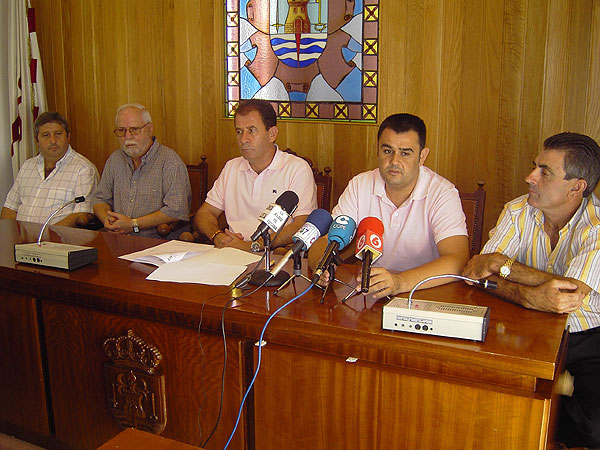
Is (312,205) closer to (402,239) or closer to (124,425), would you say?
(402,239)

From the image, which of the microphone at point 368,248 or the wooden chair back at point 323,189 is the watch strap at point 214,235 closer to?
Answer: the wooden chair back at point 323,189

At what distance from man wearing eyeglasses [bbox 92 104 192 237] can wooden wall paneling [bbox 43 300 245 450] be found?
4.48 ft

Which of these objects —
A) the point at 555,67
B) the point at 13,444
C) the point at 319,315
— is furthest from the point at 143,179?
the point at 555,67

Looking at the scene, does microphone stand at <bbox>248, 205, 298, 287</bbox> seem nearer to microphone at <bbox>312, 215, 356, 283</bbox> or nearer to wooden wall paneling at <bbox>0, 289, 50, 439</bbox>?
microphone at <bbox>312, 215, 356, 283</bbox>

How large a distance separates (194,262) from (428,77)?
1775 mm

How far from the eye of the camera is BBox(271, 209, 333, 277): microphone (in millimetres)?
1716

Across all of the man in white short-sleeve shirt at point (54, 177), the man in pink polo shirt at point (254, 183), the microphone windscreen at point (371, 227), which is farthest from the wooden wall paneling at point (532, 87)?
the man in white short-sleeve shirt at point (54, 177)

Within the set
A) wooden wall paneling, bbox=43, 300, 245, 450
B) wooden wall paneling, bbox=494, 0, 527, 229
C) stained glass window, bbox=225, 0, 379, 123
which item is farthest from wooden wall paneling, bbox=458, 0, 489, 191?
wooden wall paneling, bbox=43, 300, 245, 450

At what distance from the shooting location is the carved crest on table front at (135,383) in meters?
1.93

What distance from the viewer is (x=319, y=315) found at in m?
1.69

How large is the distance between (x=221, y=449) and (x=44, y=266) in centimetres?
96

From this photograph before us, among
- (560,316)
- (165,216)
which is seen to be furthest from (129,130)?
(560,316)

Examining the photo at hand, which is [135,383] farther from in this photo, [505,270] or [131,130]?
[131,130]

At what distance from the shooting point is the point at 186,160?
411 cm
